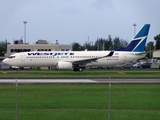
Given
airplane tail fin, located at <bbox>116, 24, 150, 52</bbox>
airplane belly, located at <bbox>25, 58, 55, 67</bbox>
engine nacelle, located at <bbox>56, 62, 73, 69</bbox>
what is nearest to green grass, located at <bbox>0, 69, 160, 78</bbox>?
engine nacelle, located at <bbox>56, 62, 73, 69</bbox>

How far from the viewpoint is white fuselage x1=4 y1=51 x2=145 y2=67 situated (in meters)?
55.2

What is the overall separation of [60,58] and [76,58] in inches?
90.0

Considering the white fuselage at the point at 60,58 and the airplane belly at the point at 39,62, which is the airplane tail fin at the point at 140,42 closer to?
the white fuselage at the point at 60,58

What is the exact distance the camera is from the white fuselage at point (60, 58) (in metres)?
55.2

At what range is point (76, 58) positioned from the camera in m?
55.9

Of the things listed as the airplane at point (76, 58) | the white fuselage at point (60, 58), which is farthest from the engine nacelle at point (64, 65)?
the white fuselage at point (60, 58)

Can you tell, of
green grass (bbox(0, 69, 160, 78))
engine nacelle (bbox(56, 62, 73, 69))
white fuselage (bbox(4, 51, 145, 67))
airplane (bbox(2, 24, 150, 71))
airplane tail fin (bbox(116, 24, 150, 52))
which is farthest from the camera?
airplane tail fin (bbox(116, 24, 150, 52))
